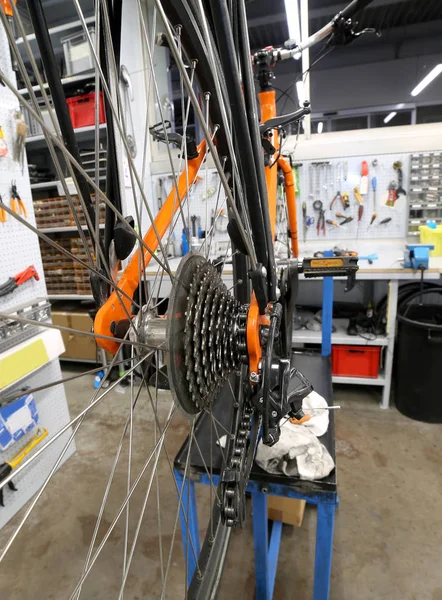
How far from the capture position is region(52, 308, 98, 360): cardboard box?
228 cm

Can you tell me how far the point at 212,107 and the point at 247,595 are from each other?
1269 mm

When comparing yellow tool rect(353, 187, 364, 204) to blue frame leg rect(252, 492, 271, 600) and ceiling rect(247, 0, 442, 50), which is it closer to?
blue frame leg rect(252, 492, 271, 600)

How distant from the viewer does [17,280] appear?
1249 mm

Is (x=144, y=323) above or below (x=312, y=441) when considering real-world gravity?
above

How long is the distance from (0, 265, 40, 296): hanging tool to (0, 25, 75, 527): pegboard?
0.06ft

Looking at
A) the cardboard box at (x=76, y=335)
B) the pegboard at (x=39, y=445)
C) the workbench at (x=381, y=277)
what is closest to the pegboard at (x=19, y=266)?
the pegboard at (x=39, y=445)

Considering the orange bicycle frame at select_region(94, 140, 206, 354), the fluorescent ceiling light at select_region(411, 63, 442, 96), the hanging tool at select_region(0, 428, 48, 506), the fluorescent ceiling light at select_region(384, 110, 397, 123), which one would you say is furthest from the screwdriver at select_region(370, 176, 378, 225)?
the fluorescent ceiling light at select_region(384, 110, 397, 123)

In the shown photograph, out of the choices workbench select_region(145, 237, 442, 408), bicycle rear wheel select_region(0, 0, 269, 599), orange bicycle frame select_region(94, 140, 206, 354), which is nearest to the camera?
bicycle rear wheel select_region(0, 0, 269, 599)

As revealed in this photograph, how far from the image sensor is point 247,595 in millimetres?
1000

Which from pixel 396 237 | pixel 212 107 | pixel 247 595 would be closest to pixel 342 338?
pixel 396 237

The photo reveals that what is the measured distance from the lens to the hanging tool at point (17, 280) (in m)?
1.20

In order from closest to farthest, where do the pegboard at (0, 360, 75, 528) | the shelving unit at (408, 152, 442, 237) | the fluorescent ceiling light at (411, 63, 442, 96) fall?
1. the pegboard at (0, 360, 75, 528)
2. the shelving unit at (408, 152, 442, 237)
3. the fluorescent ceiling light at (411, 63, 442, 96)

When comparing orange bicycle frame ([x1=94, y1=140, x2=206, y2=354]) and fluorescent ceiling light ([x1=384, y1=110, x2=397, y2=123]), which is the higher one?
fluorescent ceiling light ([x1=384, y1=110, x2=397, y2=123])

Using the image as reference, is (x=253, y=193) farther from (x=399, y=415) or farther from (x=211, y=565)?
(x=399, y=415)
